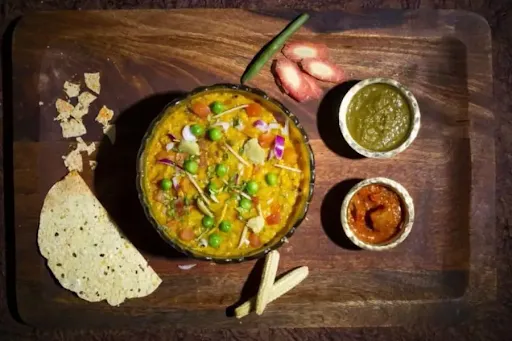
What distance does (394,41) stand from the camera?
3229 mm

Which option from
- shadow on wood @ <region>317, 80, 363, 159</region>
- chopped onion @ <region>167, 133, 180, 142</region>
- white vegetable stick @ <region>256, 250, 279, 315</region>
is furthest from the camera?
shadow on wood @ <region>317, 80, 363, 159</region>

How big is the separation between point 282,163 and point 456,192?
1000 mm

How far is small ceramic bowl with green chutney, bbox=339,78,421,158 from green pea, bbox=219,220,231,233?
28.6 inches

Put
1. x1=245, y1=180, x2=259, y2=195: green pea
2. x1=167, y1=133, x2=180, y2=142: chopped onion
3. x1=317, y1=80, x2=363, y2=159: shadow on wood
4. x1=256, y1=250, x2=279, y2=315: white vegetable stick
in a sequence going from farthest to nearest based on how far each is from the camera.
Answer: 1. x1=317, y1=80, x2=363, y2=159: shadow on wood
2. x1=256, y1=250, x2=279, y2=315: white vegetable stick
3. x1=167, y1=133, x2=180, y2=142: chopped onion
4. x1=245, y1=180, x2=259, y2=195: green pea


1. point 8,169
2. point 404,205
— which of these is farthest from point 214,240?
point 8,169

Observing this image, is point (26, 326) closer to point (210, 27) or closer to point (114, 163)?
point (114, 163)

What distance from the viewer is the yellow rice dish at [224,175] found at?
2891 mm

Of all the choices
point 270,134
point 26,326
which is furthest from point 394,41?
point 26,326

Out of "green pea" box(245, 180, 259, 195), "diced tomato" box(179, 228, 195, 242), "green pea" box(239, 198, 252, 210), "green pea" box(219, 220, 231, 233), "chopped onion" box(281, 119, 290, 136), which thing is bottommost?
"diced tomato" box(179, 228, 195, 242)

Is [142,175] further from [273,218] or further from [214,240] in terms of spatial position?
[273,218]

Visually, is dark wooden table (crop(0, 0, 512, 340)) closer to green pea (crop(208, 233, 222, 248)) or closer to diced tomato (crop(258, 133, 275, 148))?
green pea (crop(208, 233, 222, 248))

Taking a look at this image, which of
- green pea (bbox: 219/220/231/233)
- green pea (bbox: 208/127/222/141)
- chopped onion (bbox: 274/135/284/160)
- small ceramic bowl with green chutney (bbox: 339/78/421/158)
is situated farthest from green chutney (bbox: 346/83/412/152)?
green pea (bbox: 219/220/231/233)

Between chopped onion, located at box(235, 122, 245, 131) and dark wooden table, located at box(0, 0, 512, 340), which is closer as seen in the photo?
chopped onion, located at box(235, 122, 245, 131)

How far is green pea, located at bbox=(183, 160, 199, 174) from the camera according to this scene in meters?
2.87
